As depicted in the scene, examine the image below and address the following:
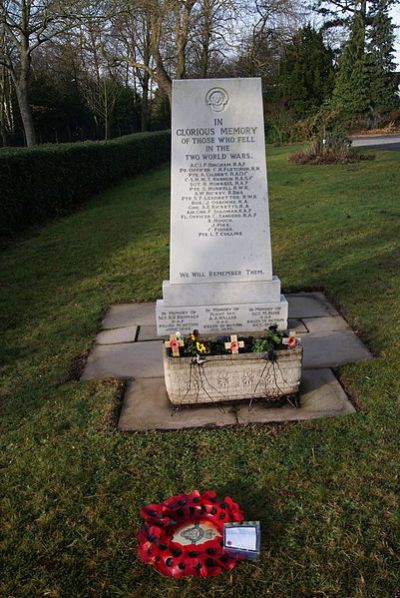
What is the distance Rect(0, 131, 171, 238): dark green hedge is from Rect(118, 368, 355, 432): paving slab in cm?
741

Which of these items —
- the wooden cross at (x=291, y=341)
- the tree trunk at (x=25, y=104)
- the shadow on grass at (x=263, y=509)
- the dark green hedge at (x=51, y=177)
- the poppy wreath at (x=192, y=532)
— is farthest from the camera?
the tree trunk at (x=25, y=104)

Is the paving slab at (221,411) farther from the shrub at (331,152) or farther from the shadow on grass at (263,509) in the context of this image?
the shrub at (331,152)

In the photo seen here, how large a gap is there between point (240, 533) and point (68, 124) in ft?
117

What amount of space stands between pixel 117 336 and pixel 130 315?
0.59m

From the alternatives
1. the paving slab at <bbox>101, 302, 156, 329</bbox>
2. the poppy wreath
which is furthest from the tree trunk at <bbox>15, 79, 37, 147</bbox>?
the poppy wreath

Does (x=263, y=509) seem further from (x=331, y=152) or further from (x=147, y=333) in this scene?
(x=331, y=152)

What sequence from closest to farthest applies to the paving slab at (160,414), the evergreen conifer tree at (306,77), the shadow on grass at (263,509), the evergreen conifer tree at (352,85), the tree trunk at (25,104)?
the shadow on grass at (263,509) < the paving slab at (160,414) < the tree trunk at (25,104) < the evergreen conifer tree at (352,85) < the evergreen conifer tree at (306,77)

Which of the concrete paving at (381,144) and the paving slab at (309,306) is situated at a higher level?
the concrete paving at (381,144)

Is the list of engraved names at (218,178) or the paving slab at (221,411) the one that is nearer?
the paving slab at (221,411)

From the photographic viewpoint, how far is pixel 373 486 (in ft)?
9.36

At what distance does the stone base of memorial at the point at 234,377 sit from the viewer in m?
3.62

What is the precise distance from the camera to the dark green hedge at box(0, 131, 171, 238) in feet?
34.3

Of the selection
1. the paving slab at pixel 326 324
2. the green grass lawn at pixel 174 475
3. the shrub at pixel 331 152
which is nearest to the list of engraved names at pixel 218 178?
the paving slab at pixel 326 324

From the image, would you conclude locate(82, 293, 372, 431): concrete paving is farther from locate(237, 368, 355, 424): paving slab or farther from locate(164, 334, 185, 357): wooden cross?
locate(164, 334, 185, 357): wooden cross
